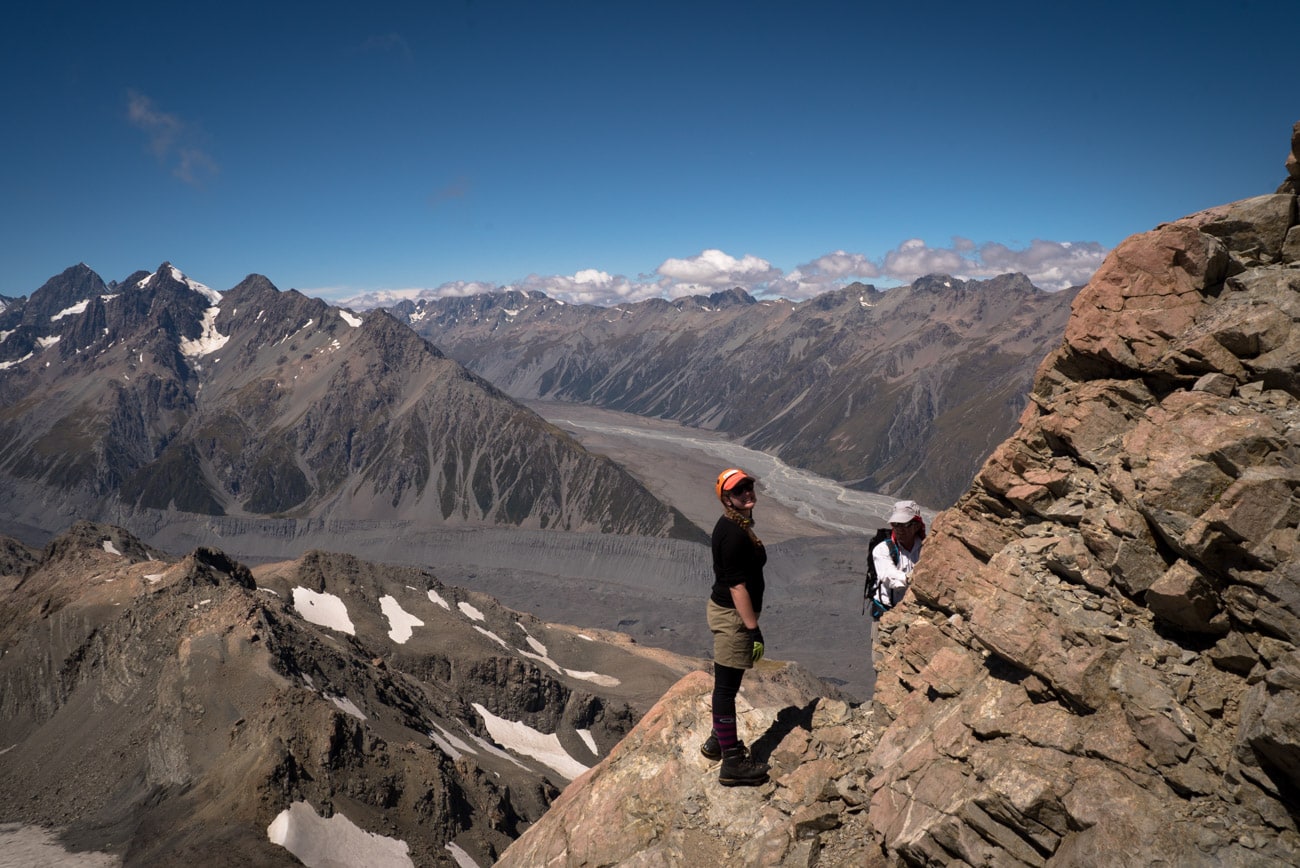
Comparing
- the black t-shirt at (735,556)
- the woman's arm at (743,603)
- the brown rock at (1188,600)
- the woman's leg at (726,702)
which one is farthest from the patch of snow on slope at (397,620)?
the brown rock at (1188,600)

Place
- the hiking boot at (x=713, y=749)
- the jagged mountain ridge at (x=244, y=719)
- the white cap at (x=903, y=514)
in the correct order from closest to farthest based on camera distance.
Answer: the hiking boot at (x=713, y=749) → the white cap at (x=903, y=514) → the jagged mountain ridge at (x=244, y=719)

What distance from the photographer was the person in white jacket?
16.0 metres

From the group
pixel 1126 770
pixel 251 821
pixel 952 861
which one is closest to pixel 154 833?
Answer: pixel 251 821

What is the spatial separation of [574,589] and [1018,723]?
633 ft

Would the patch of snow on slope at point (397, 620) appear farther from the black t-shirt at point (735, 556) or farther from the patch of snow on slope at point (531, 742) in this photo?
the black t-shirt at point (735, 556)

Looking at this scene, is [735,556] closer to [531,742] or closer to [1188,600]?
[1188,600]

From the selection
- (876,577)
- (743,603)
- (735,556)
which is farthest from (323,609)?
(735,556)

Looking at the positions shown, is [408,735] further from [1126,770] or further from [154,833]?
[1126,770]

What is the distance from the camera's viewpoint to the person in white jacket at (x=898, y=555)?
15977 mm

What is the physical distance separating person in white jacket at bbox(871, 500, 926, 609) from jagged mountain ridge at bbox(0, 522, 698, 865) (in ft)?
103

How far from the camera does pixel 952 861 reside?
391 inches

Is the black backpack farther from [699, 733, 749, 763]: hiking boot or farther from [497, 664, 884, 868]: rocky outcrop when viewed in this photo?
[699, 733, 749, 763]: hiking boot

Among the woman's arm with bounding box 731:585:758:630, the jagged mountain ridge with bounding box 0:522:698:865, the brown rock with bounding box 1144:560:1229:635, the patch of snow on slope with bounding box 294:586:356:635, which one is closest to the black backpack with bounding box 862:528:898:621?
the woman's arm with bounding box 731:585:758:630

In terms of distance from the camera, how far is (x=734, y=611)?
1292cm
